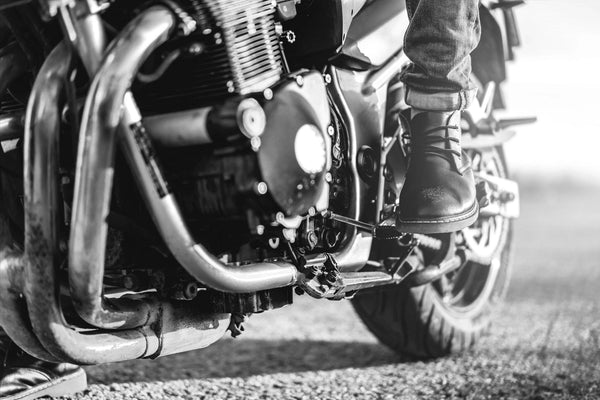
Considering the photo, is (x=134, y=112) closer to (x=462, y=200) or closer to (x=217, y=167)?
(x=217, y=167)

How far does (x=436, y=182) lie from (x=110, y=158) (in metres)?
0.98

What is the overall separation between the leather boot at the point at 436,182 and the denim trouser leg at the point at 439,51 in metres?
0.06

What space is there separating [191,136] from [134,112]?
0.45 ft

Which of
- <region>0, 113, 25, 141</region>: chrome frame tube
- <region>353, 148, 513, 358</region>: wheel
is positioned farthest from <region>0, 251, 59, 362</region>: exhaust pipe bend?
<region>353, 148, 513, 358</region>: wheel

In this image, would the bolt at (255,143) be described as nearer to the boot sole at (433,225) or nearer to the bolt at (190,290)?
the bolt at (190,290)

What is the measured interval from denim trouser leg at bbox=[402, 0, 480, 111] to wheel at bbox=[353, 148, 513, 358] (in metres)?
0.65

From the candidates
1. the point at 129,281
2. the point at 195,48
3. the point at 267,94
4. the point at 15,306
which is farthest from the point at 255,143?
the point at 15,306

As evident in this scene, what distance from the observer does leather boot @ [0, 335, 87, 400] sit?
1.96 m

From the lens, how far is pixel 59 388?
207cm

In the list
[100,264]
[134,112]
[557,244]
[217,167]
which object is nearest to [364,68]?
[217,167]

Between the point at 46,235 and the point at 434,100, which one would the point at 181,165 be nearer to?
the point at 46,235

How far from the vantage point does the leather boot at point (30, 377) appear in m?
1.96

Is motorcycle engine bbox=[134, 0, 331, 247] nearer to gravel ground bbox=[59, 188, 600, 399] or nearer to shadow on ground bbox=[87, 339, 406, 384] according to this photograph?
gravel ground bbox=[59, 188, 600, 399]

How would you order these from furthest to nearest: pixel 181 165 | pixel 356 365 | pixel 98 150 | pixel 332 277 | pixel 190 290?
pixel 356 365 → pixel 332 277 → pixel 190 290 → pixel 181 165 → pixel 98 150
